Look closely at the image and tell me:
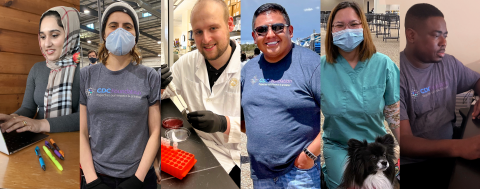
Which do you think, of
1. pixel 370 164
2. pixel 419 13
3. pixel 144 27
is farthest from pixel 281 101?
pixel 419 13

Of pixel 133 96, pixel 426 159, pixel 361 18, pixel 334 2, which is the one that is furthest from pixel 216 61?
pixel 426 159

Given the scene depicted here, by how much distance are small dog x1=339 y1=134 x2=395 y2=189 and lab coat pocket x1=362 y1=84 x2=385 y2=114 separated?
18 centimetres

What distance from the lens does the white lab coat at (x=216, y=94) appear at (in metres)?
1.43

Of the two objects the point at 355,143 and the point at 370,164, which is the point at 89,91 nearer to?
the point at 355,143

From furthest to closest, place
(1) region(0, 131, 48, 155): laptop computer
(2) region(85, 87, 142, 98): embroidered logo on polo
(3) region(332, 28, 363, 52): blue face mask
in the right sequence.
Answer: (1) region(0, 131, 48, 155): laptop computer → (2) region(85, 87, 142, 98): embroidered logo on polo → (3) region(332, 28, 363, 52): blue face mask

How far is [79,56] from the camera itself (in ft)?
5.45

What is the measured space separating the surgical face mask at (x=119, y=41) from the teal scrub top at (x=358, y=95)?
47.2 inches

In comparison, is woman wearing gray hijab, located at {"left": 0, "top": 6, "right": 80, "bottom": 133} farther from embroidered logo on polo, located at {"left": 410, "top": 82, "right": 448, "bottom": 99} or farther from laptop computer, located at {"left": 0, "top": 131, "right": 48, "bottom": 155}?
embroidered logo on polo, located at {"left": 410, "top": 82, "right": 448, "bottom": 99}

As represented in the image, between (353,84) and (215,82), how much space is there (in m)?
0.82

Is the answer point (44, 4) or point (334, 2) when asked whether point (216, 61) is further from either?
point (44, 4)

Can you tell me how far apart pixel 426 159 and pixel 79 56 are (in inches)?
97.0

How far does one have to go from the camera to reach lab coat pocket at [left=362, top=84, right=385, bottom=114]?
4.57 ft

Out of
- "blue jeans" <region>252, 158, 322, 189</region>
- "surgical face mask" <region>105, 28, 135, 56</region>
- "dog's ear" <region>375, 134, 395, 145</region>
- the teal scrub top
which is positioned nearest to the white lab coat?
"blue jeans" <region>252, 158, 322, 189</region>

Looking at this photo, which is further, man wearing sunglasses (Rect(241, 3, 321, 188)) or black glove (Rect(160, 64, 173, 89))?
black glove (Rect(160, 64, 173, 89))
